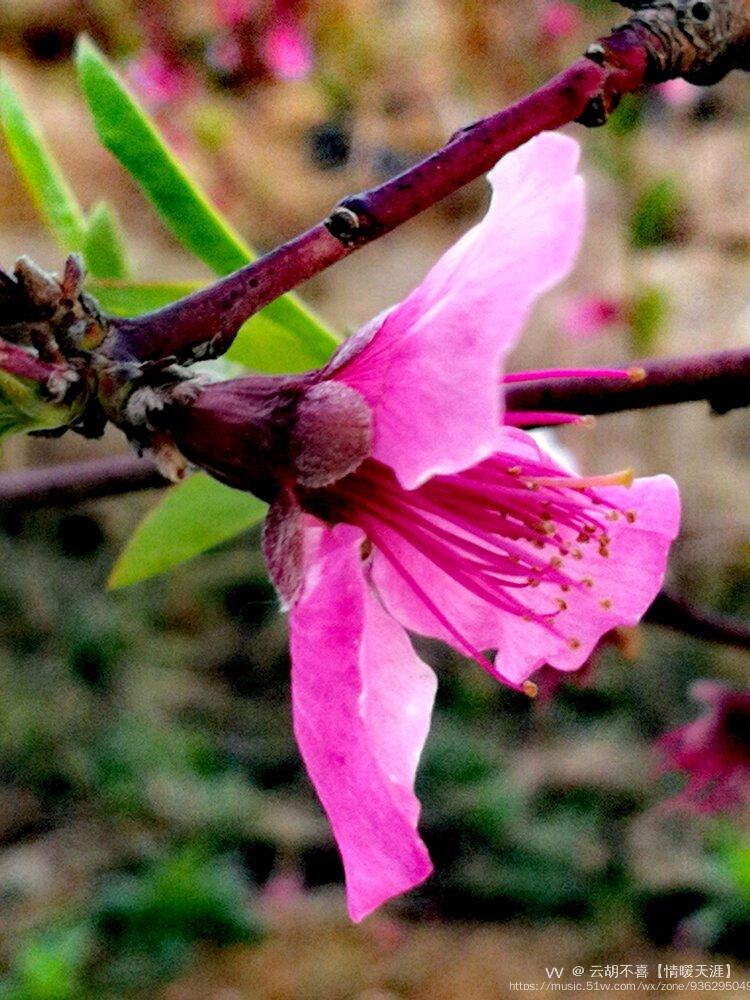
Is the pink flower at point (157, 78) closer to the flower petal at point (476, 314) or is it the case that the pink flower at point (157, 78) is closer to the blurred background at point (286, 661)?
the blurred background at point (286, 661)

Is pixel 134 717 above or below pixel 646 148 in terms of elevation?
below

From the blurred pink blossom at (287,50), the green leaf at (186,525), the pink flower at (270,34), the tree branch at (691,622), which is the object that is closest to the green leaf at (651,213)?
the pink flower at (270,34)

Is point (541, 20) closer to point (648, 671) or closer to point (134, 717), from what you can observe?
point (648, 671)

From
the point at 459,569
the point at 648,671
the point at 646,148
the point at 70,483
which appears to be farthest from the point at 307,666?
the point at 646,148

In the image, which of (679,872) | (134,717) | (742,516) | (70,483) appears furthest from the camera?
(742,516)

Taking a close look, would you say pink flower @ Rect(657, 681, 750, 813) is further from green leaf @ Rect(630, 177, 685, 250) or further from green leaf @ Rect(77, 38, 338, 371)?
green leaf @ Rect(630, 177, 685, 250)

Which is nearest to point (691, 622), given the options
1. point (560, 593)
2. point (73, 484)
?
point (560, 593)
